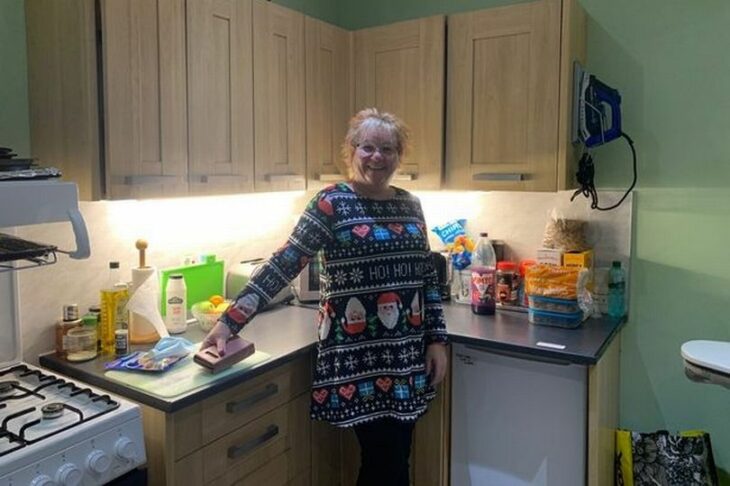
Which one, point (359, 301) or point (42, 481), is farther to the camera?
point (359, 301)

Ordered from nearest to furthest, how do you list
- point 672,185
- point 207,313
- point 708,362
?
point 708,362 < point 207,313 < point 672,185

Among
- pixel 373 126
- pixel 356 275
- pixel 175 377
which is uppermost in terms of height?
pixel 373 126

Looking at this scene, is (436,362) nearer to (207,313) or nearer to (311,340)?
(311,340)

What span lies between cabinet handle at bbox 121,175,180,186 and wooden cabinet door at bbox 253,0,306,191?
0.34 m

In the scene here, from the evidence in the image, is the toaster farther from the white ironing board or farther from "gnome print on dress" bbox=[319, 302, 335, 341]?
the white ironing board

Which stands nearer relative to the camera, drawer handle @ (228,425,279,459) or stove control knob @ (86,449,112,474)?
stove control knob @ (86,449,112,474)

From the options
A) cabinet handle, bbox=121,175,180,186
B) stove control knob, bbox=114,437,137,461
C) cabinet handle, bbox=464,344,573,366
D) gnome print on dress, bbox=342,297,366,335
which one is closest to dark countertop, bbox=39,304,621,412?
cabinet handle, bbox=464,344,573,366

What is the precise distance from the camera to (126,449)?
4.54 feet

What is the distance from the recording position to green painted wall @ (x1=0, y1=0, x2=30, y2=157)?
5.52ft

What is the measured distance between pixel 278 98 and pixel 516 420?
1370mm

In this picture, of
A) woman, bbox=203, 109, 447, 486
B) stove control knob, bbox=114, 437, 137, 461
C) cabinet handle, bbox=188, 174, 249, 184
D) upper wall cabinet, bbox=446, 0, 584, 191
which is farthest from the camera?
upper wall cabinet, bbox=446, 0, 584, 191

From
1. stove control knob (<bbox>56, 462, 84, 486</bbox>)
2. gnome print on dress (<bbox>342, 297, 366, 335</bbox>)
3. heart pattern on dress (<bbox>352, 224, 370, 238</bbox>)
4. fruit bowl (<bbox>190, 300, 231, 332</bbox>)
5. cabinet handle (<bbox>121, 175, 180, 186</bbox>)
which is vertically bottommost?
stove control knob (<bbox>56, 462, 84, 486</bbox>)

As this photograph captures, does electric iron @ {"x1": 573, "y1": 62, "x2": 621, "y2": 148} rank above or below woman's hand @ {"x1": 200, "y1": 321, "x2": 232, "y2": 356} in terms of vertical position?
above

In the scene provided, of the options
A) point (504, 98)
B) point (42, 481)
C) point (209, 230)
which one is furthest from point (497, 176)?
point (42, 481)
